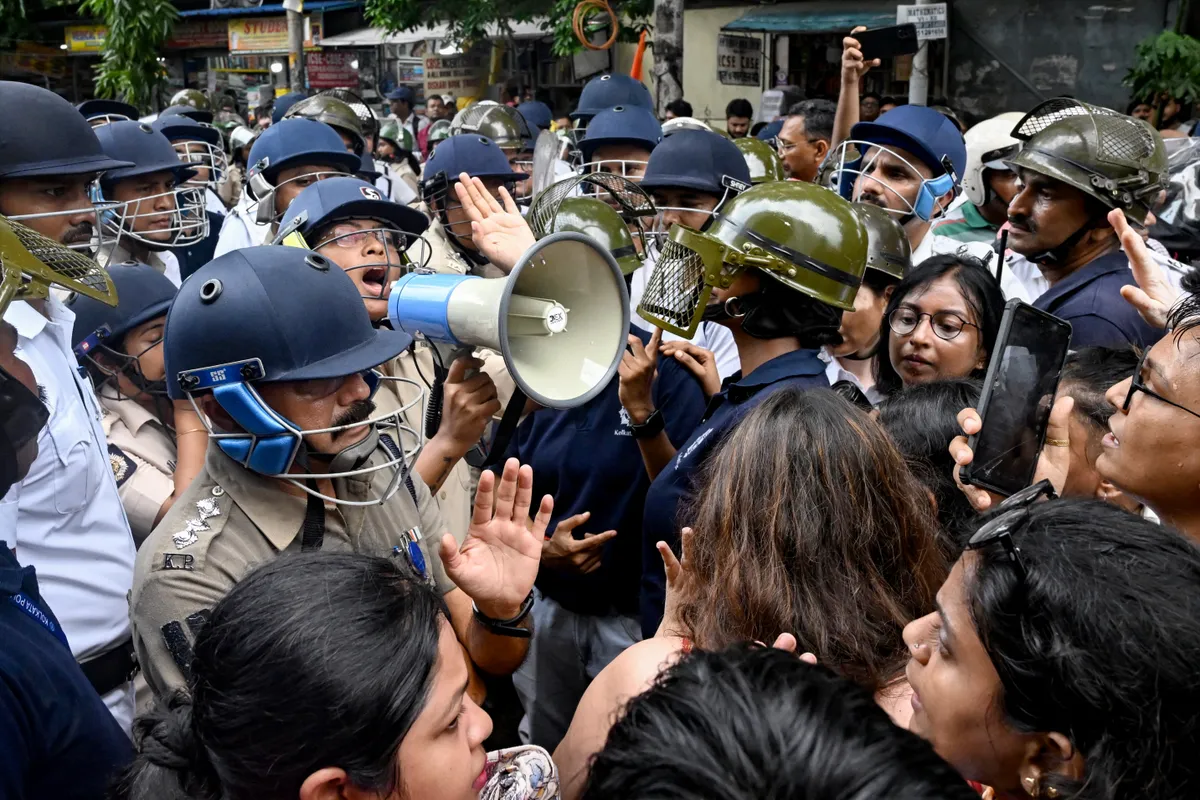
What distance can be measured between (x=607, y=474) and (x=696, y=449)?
2.12 ft

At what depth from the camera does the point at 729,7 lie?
15.7 meters

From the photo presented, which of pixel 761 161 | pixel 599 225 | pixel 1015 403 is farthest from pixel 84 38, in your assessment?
pixel 1015 403

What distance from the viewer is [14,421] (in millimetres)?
1730

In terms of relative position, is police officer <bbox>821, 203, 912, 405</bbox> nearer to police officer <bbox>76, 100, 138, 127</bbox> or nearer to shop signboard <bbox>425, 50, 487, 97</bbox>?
police officer <bbox>76, 100, 138, 127</bbox>

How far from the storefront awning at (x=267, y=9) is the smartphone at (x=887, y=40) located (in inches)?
661

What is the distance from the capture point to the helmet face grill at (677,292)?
9.22 feet

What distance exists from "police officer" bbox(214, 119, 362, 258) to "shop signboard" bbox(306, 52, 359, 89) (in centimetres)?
1712

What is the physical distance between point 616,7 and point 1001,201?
11.6m

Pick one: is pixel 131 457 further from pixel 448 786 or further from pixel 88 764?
pixel 448 786

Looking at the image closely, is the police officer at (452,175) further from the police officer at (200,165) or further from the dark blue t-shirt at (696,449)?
the dark blue t-shirt at (696,449)

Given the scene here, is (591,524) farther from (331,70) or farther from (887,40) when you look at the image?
(331,70)

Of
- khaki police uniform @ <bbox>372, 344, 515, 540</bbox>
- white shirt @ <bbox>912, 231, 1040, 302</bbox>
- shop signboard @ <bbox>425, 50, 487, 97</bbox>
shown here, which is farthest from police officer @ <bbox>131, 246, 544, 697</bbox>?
shop signboard @ <bbox>425, 50, 487, 97</bbox>

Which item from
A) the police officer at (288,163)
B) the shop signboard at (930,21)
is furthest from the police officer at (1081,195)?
the shop signboard at (930,21)

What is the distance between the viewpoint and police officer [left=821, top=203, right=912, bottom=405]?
3.38 m
